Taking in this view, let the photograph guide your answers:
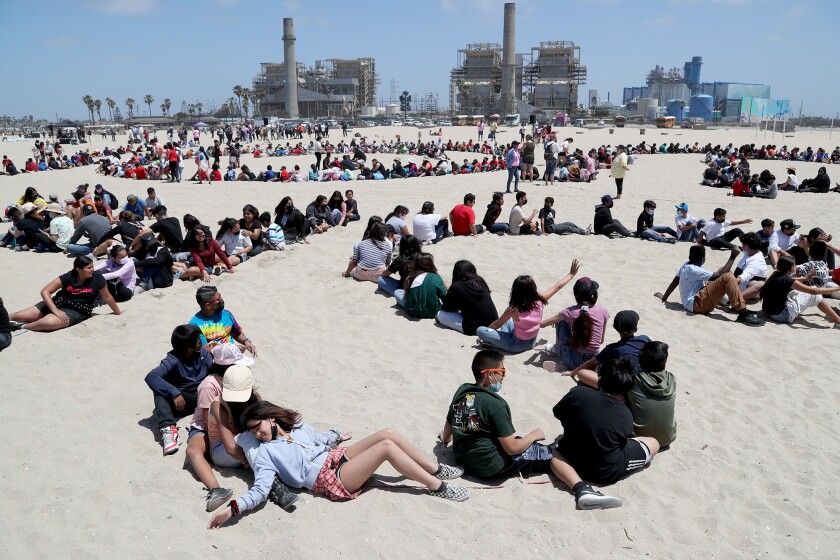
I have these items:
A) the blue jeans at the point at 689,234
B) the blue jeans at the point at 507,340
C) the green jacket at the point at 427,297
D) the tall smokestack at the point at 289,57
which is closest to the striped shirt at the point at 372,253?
the green jacket at the point at 427,297

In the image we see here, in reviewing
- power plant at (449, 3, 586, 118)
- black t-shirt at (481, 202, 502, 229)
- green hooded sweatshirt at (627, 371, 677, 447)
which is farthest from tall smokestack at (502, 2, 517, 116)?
green hooded sweatshirt at (627, 371, 677, 447)

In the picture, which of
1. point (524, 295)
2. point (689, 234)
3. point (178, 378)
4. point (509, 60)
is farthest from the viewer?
point (509, 60)

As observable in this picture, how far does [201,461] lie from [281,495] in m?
0.69

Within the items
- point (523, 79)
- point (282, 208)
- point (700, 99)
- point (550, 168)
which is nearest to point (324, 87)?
point (523, 79)

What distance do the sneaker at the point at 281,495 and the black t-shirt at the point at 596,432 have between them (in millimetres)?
1865

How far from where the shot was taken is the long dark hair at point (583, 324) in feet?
17.7

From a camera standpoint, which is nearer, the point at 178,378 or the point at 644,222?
the point at 178,378

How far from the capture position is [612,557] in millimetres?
3430

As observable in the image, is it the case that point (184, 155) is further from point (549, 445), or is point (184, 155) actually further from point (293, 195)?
point (549, 445)

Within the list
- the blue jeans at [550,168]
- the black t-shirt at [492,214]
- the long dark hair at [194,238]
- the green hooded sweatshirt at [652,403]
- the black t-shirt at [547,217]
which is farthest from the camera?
the blue jeans at [550,168]

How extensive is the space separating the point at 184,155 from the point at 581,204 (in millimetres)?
24443

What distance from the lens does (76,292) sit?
269 inches

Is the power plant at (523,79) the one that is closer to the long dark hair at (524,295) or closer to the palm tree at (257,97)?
the palm tree at (257,97)

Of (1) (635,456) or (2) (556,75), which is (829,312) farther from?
(2) (556,75)
